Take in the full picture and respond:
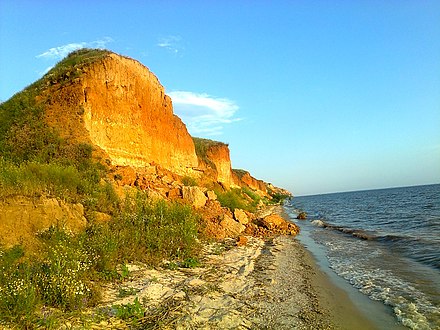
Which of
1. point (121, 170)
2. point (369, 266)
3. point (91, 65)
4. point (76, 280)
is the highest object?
point (91, 65)

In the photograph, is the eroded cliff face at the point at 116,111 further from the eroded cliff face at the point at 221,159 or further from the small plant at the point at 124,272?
the eroded cliff face at the point at 221,159

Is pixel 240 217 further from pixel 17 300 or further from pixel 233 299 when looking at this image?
pixel 17 300

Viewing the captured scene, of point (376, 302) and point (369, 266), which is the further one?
point (369, 266)

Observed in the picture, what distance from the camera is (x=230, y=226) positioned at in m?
15.4

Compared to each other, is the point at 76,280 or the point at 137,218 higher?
the point at 137,218

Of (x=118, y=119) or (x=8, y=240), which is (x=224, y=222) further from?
(x=8, y=240)

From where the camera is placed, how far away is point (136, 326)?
4902 mm

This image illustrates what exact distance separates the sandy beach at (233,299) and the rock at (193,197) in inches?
212

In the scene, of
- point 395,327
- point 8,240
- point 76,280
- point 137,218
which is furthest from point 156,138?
point 395,327

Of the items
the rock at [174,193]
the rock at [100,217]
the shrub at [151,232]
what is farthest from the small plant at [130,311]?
the rock at [174,193]

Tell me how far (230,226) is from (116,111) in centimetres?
Result: 869

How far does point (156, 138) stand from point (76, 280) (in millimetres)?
14845

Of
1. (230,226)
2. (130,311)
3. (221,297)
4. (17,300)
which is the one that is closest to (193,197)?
(230,226)

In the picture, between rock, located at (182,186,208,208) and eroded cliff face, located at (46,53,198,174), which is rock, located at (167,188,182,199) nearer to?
rock, located at (182,186,208,208)
